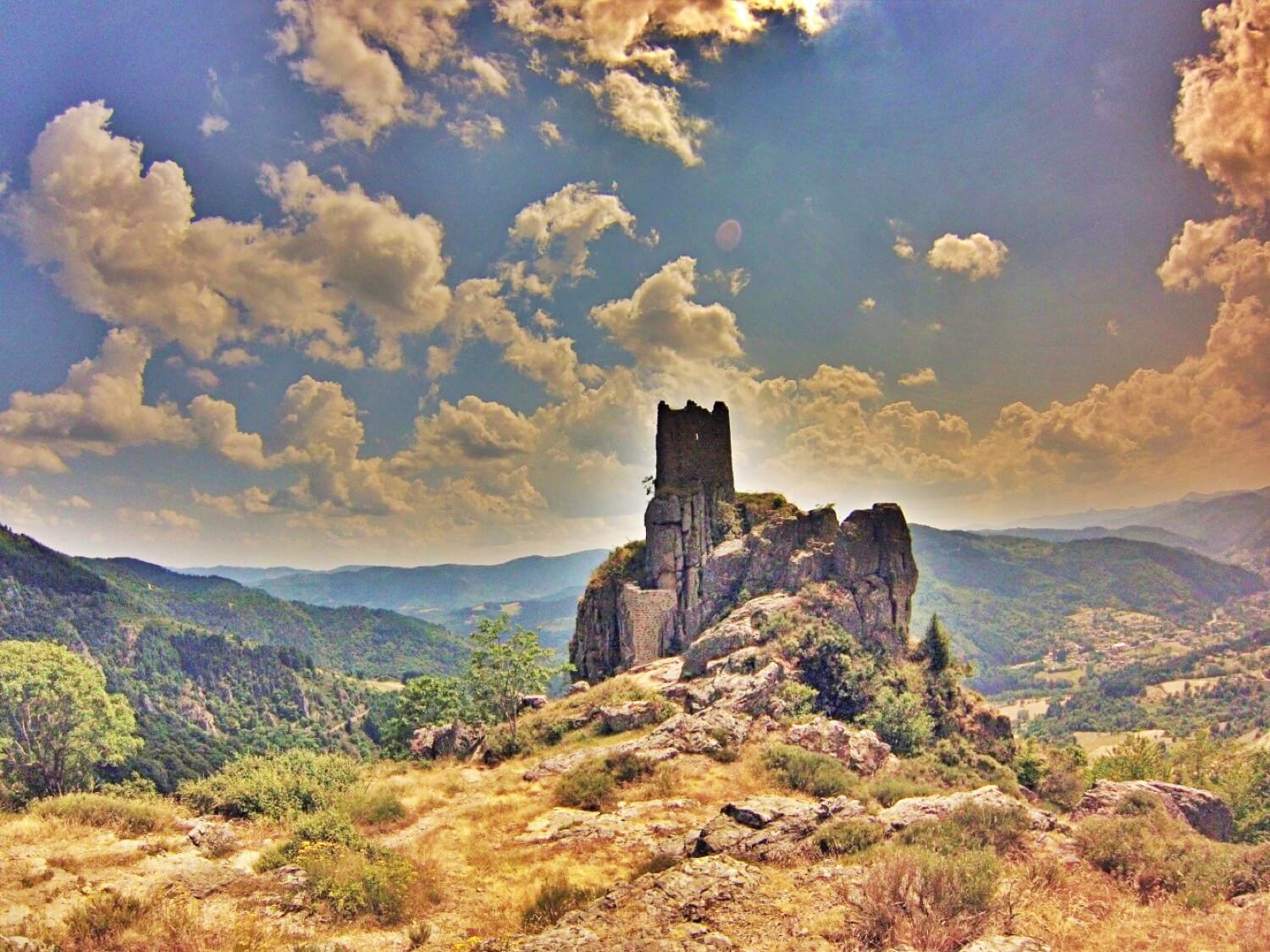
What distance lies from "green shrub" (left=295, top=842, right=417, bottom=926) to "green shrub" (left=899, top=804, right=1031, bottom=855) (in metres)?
10.6

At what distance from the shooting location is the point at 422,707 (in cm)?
4550

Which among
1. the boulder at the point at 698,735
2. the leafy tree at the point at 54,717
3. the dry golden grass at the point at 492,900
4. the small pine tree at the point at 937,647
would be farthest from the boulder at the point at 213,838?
the small pine tree at the point at 937,647

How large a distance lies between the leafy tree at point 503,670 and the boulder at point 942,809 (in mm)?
22124

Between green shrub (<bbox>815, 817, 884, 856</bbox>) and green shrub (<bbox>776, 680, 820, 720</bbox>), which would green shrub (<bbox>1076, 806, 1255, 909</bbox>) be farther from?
green shrub (<bbox>776, 680, 820, 720</bbox>)

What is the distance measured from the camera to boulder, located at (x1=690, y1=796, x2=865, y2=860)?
47.2 feet

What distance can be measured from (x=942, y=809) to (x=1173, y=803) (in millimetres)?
11122

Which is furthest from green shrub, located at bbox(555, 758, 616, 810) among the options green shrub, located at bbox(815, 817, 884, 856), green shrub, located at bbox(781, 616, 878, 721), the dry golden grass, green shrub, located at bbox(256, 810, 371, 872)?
green shrub, located at bbox(781, 616, 878, 721)

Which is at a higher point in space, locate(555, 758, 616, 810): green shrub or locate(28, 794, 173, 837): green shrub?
locate(28, 794, 173, 837): green shrub

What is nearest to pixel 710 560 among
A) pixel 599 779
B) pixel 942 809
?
pixel 599 779

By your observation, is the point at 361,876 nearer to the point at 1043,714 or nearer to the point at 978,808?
the point at 978,808

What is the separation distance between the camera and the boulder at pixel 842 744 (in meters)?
27.1

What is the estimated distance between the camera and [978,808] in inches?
605

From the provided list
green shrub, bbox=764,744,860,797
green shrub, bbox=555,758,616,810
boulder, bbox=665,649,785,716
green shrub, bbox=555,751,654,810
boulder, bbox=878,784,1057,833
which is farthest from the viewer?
boulder, bbox=665,649,785,716

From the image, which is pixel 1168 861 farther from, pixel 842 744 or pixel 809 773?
pixel 842 744
